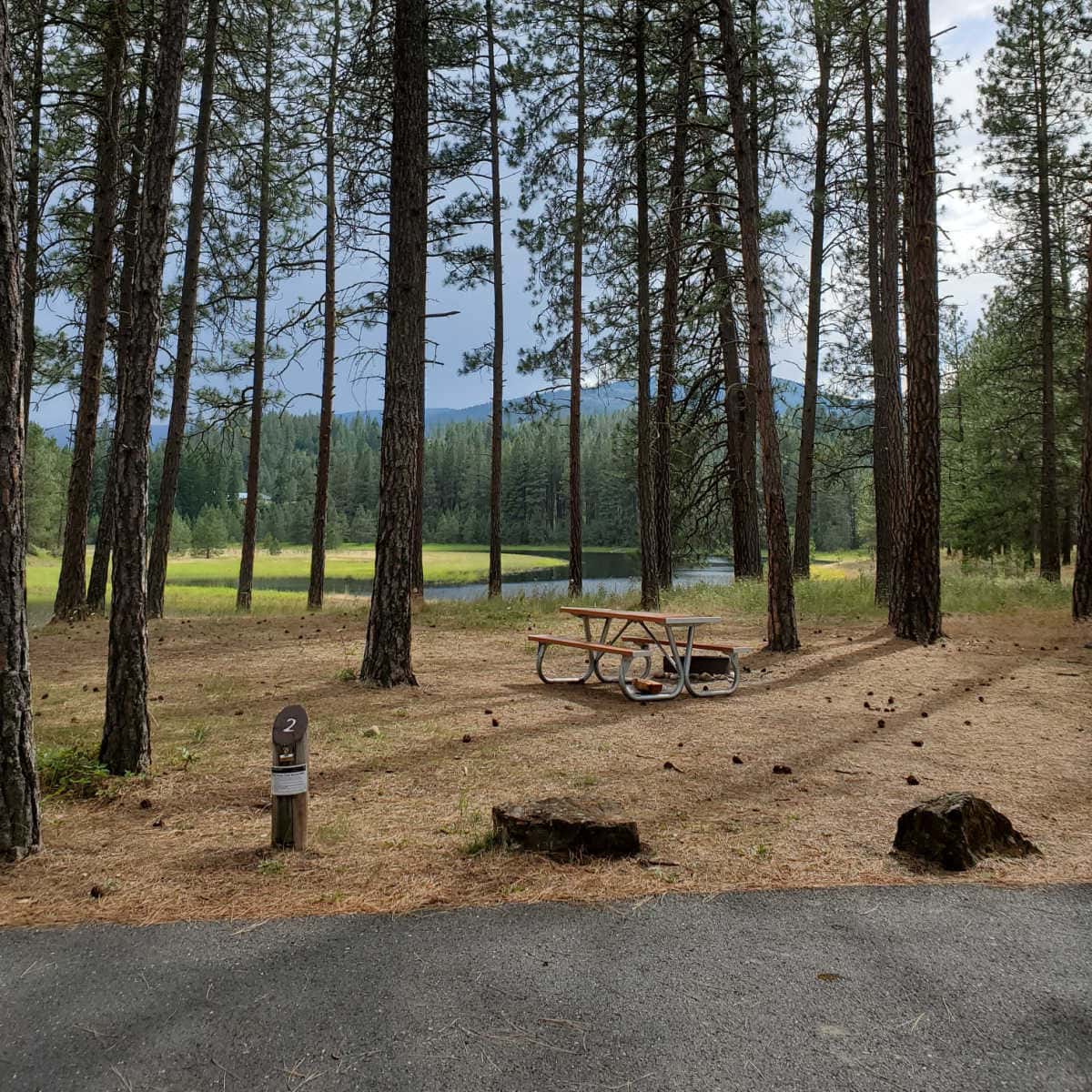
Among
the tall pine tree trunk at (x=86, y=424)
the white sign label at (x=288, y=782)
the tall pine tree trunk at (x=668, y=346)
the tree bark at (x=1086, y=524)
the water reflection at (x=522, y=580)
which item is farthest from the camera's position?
the water reflection at (x=522, y=580)

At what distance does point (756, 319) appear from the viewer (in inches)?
374

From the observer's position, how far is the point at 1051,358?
17.6 metres

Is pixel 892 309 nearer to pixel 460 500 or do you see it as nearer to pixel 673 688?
pixel 673 688

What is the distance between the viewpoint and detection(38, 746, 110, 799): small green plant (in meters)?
4.64

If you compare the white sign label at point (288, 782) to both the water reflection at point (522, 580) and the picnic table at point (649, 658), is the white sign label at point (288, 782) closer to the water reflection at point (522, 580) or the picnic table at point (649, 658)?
the picnic table at point (649, 658)

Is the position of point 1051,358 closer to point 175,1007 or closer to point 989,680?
point 989,680

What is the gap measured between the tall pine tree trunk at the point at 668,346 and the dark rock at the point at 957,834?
9.42m

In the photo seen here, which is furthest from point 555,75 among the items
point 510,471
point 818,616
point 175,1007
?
point 510,471

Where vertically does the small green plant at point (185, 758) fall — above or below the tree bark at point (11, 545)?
below

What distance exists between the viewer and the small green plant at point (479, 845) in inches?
151

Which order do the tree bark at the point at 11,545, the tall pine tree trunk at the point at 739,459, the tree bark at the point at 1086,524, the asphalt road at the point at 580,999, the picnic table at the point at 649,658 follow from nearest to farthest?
the asphalt road at the point at 580,999, the tree bark at the point at 11,545, the picnic table at the point at 649,658, the tree bark at the point at 1086,524, the tall pine tree trunk at the point at 739,459

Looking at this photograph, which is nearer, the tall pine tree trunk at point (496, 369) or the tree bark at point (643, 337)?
the tree bark at point (643, 337)

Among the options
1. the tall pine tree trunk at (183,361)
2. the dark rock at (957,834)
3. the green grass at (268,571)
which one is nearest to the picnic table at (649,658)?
the dark rock at (957,834)

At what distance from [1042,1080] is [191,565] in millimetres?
56966
